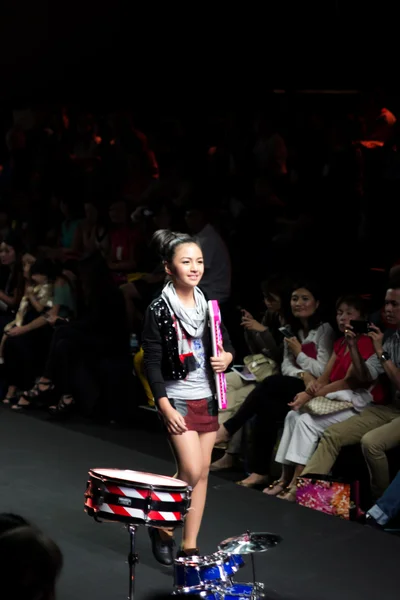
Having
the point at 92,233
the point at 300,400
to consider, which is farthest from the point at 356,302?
the point at 92,233

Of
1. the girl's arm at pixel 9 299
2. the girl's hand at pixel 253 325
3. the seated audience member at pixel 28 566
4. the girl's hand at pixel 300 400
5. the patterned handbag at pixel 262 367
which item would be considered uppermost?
the girl's hand at pixel 253 325

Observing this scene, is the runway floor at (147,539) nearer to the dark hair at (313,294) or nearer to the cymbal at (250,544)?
the cymbal at (250,544)

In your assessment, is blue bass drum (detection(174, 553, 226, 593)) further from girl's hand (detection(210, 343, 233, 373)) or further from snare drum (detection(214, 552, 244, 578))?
girl's hand (detection(210, 343, 233, 373))

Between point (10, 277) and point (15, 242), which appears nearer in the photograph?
point (10, 277)

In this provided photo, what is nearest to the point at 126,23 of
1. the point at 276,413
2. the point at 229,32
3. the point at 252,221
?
the point at 229,32

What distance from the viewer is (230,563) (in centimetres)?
439

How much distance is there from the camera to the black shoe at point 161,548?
480 centimetres

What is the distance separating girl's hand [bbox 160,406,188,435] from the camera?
452 centimetres

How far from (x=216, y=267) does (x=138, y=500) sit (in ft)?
13.0

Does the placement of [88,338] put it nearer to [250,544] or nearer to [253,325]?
[253,325]

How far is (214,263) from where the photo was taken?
26.0 ft

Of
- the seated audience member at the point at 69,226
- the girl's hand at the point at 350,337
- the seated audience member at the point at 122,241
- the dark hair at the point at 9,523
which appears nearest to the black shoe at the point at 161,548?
the girl's hand at the point at 350,337

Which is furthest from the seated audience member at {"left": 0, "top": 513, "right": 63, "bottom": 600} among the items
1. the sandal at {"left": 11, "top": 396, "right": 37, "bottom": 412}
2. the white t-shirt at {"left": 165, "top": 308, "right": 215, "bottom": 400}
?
the sandal at {"left": 11, "top": 396, "right": 37, "bottom": 412}

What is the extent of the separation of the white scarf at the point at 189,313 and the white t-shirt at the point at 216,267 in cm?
312
